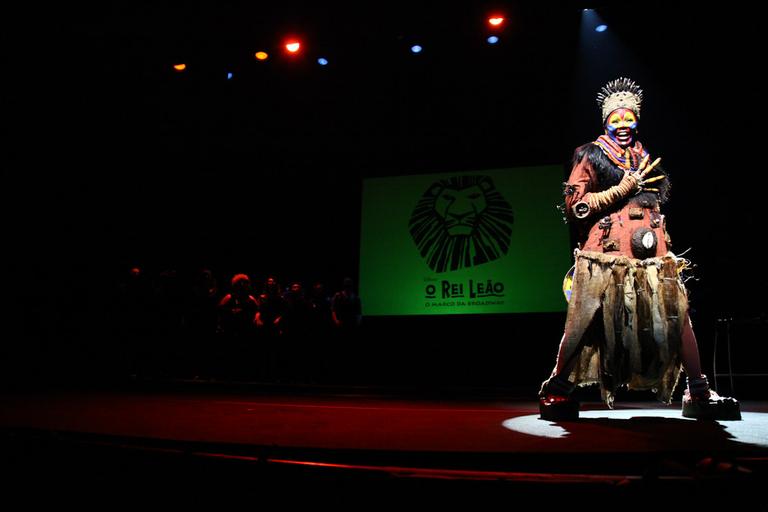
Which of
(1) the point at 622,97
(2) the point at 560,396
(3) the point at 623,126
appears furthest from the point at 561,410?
(1) the point at 622,97

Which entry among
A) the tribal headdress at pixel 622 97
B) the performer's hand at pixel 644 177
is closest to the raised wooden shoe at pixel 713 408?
the performer's hand at pixel 644 177

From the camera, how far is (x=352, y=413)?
10.7 ft

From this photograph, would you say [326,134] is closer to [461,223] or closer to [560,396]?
[461,223]

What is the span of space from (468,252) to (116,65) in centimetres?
546

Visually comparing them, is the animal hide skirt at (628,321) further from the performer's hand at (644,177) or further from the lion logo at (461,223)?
the lion logo at (461,223)

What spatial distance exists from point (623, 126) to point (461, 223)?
183 inches

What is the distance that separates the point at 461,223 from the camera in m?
7.74

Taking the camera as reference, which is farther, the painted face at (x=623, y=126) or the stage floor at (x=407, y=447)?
the painted face at (x=623, y=126)

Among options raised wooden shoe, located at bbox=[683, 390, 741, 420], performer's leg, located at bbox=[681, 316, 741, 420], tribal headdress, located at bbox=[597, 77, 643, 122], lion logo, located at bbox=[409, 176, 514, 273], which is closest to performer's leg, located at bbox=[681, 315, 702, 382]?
performer's leg, located at bbox=[681, 316, 741, 420]

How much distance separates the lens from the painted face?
122 inches

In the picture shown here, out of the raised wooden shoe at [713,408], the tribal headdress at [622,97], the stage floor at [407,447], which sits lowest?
the stage floor at [407,447]

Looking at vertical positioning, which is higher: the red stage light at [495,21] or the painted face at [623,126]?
the red stage light at [495,21]

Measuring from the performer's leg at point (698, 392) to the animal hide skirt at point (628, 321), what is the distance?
0.05 metres

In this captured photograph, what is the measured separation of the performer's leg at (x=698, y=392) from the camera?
9.20ft
